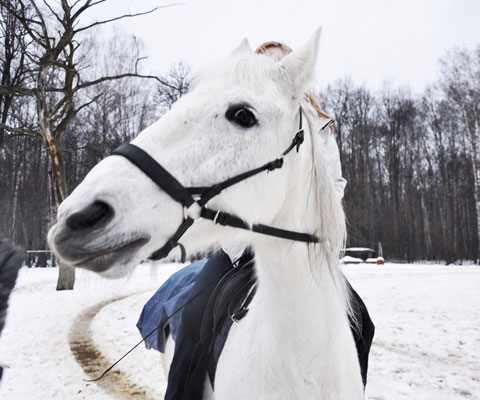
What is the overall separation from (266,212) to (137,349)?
4.91 meters

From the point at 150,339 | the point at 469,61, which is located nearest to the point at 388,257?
the point at 469,61

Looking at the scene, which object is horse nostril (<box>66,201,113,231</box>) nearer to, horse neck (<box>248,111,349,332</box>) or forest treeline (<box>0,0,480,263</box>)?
horse neck (<box>248,111,349,332</box>)

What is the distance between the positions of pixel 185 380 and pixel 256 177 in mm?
1529

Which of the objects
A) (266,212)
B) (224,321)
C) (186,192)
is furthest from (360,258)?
(186,192)

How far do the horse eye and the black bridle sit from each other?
Answer: 195 millimetres

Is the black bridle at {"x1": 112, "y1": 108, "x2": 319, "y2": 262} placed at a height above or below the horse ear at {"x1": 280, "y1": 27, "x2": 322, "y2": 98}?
below

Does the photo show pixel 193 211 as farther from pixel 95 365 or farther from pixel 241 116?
pixel 95 365

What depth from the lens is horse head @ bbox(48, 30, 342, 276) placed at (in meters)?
1.11

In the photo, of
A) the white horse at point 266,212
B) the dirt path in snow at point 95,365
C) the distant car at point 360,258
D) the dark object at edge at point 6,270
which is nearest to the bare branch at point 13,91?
the dirt path in snow at point 95,365

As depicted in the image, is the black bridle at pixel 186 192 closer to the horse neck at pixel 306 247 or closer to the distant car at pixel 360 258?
the horse neck at pixel 306 247

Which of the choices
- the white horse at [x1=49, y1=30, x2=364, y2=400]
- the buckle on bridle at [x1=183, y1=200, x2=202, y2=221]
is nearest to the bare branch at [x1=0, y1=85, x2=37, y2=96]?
the white horse at [x1=49, y1=30, x2=364, y2=400]

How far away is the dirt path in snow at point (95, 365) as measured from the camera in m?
3.92

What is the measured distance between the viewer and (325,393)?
1558mm

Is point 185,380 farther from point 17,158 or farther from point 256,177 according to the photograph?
point 17,158
